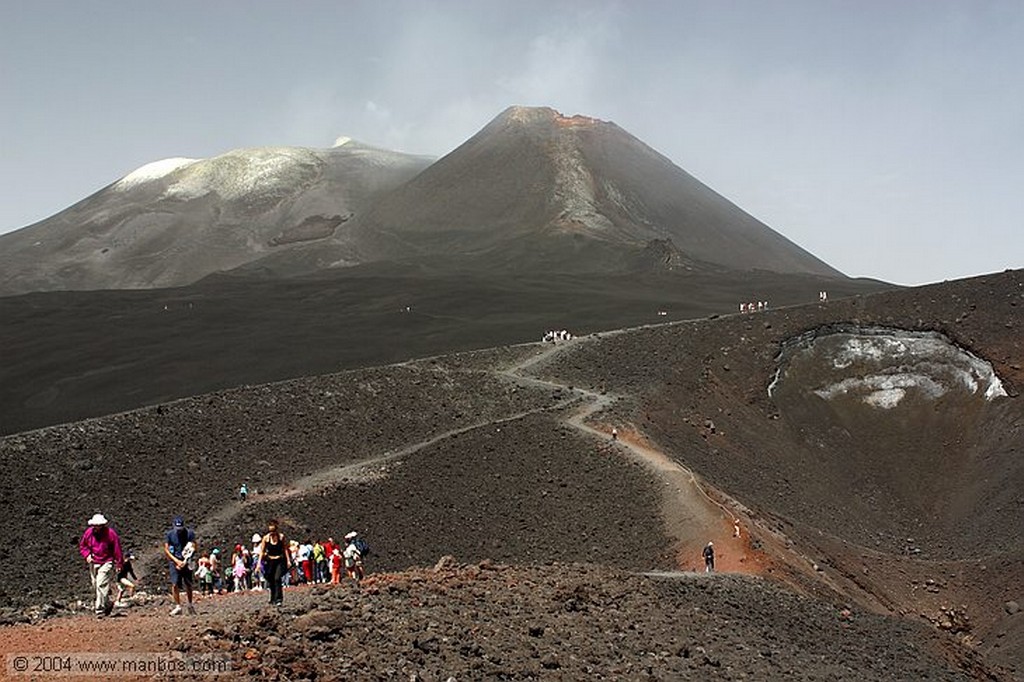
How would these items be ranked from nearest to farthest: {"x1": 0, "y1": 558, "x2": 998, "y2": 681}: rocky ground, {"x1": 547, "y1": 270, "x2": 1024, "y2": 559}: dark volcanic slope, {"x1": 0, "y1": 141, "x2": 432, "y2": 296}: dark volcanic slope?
{"x1": 0, "y1": 558, "x2": 998, "y2": 681}: rocky ground < {"x1": 547, "y1": 270, "x2": 1024, "y2": 559}: dark volcanic slope < {"x1": 0, "y1": 141, "x2": 432, "y2": 296}: dark volcanic slope

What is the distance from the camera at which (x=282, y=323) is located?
73.8m

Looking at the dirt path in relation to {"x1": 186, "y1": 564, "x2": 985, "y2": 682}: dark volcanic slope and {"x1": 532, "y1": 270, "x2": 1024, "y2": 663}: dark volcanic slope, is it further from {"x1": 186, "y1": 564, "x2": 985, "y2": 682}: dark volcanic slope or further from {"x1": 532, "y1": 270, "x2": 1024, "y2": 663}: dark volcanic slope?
{"x1": 186, "y1": 564, "x2": 985, "y2": 682}: dark volcanic slope

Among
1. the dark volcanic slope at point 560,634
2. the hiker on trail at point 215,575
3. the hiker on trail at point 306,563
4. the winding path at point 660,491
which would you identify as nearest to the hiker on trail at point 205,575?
the hiker on trail at point 215,575

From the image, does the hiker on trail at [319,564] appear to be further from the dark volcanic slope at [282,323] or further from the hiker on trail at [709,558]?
the dark volcanic slope at [282,323]

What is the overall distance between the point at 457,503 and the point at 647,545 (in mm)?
6385

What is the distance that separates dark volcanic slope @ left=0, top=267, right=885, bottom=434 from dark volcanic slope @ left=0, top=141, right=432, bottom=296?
3286 cm

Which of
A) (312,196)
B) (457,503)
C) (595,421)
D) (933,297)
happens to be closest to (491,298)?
(933,297)

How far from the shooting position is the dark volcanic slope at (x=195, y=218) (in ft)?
413

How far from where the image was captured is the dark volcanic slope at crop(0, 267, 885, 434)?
57.8m

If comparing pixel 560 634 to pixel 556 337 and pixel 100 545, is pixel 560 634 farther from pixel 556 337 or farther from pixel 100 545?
pixel 556 337

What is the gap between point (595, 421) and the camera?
143 ft

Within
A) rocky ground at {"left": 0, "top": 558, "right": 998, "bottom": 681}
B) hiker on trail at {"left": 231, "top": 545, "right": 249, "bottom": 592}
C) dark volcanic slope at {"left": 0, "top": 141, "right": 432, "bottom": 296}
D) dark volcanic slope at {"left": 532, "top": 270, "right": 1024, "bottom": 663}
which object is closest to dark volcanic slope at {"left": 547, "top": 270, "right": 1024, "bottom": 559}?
dark volcanic slope at {"left": 532, "top": 270, "right": 1024, "bottom": 663}

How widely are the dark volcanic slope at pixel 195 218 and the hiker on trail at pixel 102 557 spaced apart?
10955 centimetres

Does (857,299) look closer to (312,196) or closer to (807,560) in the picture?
(807,560)
